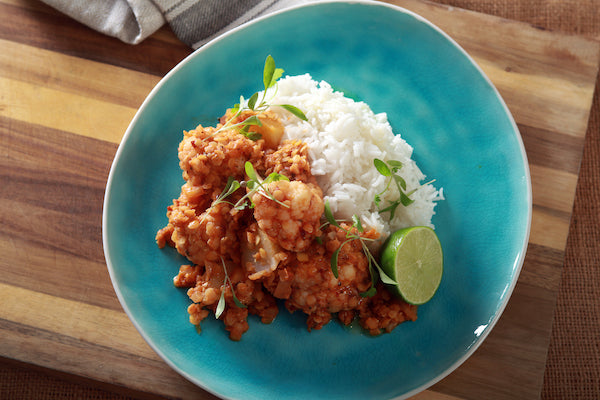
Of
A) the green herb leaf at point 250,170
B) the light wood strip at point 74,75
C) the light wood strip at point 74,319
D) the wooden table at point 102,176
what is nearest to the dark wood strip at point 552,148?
the wooden table at point 102,176

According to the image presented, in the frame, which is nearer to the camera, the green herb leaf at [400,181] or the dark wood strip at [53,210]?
the green herb leaf at [400,181]

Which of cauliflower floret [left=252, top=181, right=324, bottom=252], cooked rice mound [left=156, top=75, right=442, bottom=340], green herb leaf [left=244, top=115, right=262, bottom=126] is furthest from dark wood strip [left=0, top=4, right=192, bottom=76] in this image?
cauliflower floret [left=252, top=181, right=324, bottom=252]

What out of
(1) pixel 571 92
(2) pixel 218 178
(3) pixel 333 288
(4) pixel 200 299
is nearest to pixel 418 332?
(3) pixel 333 288

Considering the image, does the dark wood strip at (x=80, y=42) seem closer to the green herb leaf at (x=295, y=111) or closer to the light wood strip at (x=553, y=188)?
the green herb leaf at (x=295, y=111)

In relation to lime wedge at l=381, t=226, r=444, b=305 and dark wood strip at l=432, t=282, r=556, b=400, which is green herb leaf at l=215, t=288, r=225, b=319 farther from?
dark wood strip at l=432, t=282, r=556, b=400

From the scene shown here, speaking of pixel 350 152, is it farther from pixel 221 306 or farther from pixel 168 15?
pixel 168 15
